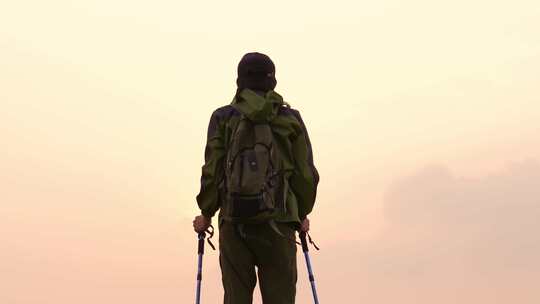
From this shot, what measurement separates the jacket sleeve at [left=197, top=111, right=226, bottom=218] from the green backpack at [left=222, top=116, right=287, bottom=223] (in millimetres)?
161

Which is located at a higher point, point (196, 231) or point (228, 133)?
point (228, 133)

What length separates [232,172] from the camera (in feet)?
41.1

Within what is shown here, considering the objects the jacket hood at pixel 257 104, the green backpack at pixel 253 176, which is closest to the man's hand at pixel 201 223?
the green backpack at pixel 253 176

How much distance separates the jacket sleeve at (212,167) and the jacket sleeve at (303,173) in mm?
850

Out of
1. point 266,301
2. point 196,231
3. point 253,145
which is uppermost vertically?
point 253,145

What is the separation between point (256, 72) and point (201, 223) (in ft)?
6.35

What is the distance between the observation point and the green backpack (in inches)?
489

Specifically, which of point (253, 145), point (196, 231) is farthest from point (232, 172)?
point (196, 231)

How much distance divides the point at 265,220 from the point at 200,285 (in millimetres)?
1478

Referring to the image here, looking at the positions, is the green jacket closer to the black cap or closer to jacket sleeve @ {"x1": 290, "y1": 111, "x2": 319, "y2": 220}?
jacket sleeve @ {"x1": 290, "y1": 111, "x2": 319, "y2": 220}

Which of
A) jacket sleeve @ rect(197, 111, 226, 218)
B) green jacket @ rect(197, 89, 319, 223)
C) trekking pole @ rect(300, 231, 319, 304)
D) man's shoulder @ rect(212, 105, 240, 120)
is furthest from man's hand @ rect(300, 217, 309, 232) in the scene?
man's shoulder @ rect(212, 105, 240, 120)

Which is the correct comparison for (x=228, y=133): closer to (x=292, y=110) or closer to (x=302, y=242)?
(x=292, y=110)

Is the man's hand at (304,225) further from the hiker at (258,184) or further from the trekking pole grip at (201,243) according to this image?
the trekking pole grip at (201,243)

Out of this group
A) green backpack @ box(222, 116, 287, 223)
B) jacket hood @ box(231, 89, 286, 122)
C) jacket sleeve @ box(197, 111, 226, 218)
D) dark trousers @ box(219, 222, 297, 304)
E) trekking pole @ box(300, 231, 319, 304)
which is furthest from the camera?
trekking pole @ box(300, 231, 319, 304)
